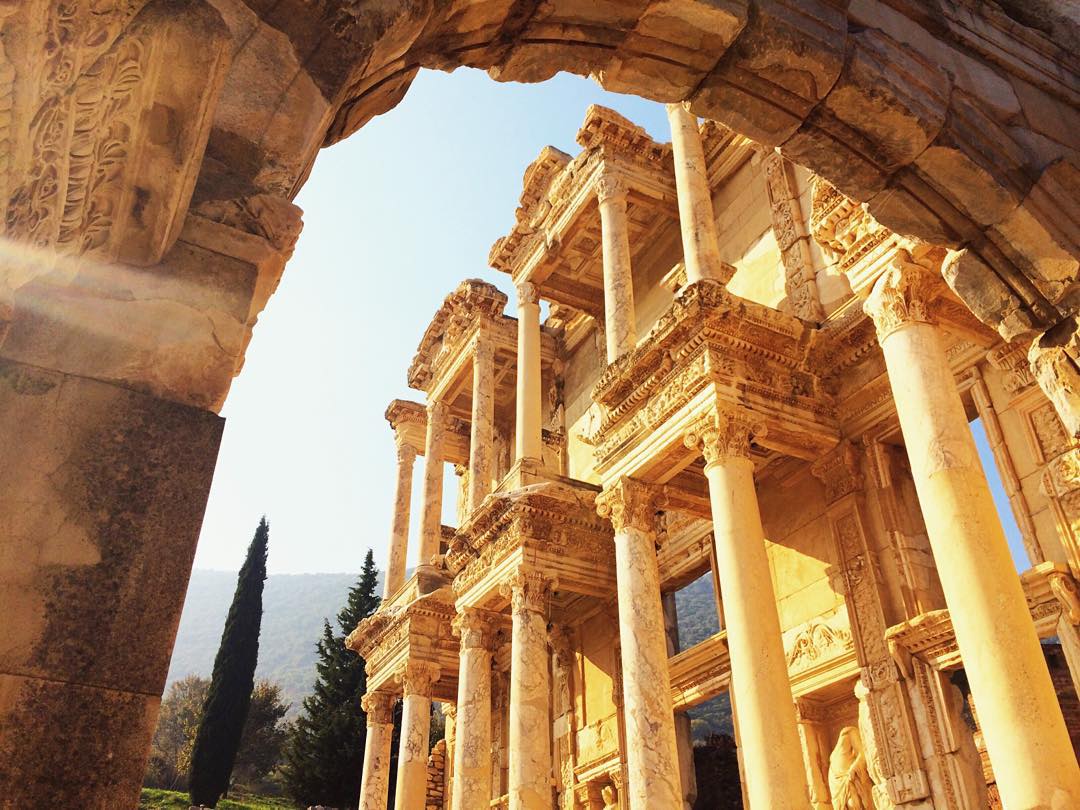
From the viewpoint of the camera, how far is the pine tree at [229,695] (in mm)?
33722

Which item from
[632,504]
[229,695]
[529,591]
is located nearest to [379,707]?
[529,591]

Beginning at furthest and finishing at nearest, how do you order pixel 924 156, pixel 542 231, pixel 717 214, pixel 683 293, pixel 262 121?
pixel 542 231
pixel 717 214
pixel 683 293
pixel 924 156
pixel 262 121

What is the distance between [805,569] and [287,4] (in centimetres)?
1070

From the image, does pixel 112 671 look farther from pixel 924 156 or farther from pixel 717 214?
pixel 717 214

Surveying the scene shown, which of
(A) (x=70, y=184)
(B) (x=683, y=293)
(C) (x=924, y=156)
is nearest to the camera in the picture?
(A) (x=70, y=184)

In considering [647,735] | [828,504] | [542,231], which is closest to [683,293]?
[828,504]

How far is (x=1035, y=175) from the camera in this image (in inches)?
221

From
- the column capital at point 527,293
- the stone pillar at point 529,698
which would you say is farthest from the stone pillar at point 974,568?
the column capital at point 527,293

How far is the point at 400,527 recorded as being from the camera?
21.9 meters

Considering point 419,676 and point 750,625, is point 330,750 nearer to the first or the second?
point 419,676

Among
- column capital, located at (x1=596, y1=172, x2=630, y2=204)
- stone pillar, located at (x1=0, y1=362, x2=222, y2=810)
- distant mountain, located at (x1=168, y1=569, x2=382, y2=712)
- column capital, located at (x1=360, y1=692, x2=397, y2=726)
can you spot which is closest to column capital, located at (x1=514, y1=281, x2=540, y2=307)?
column capital, located at (x1=596, y1=172, x2=630, y2=204)

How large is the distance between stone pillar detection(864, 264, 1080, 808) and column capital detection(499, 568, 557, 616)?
719 centimetres

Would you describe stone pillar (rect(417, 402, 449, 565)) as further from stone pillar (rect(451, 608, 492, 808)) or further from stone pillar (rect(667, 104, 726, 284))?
stone pillar (rect(667, 104, 726, 284))

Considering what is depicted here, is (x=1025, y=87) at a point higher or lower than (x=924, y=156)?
higher
